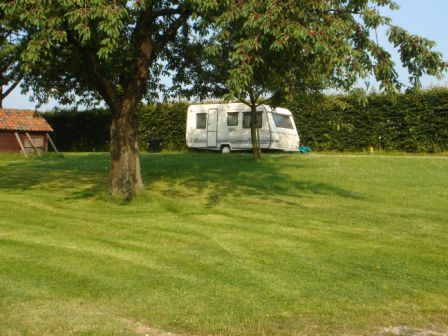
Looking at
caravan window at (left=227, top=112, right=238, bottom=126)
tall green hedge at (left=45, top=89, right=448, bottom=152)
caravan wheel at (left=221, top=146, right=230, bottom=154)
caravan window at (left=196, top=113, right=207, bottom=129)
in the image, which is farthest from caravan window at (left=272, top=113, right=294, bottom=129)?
caravan window at (left=196, top=113, right=207, bottom=129)

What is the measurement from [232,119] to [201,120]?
7.09 ft

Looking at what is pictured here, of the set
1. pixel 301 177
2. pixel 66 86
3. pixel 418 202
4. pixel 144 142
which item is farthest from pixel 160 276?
pixel 144 142

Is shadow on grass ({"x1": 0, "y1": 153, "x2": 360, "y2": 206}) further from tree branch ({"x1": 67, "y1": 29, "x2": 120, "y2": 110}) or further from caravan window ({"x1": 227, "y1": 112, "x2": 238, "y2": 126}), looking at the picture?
caravan window ({"x1": 227, "y1": 112, "x2": 238, "y2": 126})

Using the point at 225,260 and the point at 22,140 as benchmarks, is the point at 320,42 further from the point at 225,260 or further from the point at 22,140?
the point at 22,140

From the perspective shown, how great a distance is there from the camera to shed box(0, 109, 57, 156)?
32.4 metres

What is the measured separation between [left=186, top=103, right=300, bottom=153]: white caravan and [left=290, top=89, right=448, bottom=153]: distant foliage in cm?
165

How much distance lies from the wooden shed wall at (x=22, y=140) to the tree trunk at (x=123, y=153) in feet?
67.4

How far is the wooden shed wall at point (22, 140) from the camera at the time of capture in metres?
32.4

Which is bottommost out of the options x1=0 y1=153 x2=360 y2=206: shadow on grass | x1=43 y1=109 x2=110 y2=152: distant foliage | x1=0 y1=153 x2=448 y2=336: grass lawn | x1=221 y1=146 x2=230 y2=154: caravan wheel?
x1=0 y1=153 x2=448 y2=336: grass lawn

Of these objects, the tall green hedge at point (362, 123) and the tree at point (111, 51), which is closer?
the tree at point (111, 51)

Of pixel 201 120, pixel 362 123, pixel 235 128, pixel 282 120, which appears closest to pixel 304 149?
pixel 282 120

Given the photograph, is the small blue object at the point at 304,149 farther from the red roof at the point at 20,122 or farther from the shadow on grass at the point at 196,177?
the red roof at the point at 20,122

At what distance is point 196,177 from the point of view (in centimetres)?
1827

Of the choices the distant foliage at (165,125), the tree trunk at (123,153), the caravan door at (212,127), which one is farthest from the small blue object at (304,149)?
the tree trunk at (123,153)
